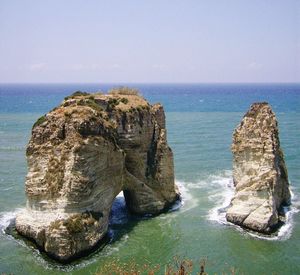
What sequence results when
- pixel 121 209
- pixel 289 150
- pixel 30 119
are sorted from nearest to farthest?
1. pixel 121 209
2. pixel 289 150
3. pixel 30 119

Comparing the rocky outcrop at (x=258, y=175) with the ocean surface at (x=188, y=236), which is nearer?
the ocean surface at (x=188, y=236)

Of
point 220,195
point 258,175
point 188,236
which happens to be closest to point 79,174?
point 188,236

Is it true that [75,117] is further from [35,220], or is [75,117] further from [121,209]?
[121,209]

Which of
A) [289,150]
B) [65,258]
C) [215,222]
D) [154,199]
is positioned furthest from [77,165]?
[289,150]

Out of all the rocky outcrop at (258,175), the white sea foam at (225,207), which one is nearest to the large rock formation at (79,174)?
the white sea foam at (225,207)

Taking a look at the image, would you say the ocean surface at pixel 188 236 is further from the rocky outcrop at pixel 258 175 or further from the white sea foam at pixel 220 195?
the rocky outcrop at pixel 258 175

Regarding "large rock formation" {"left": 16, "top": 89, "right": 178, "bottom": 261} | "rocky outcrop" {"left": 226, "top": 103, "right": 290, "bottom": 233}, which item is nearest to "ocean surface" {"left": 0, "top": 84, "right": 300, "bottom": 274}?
"rocky outcrop" {"left": 226, "top": 103, "right": 290, "bottom": 233}

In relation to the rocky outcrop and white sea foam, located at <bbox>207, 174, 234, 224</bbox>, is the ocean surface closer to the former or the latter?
white sea foam, located at <bbox>207, 174, 234, 224</bbox>
